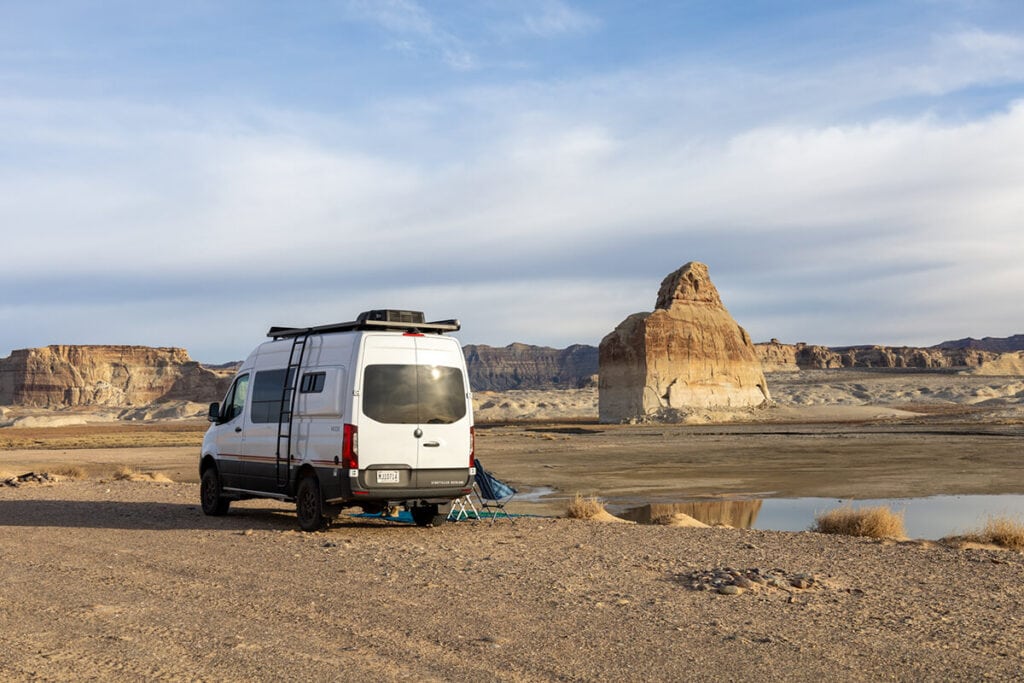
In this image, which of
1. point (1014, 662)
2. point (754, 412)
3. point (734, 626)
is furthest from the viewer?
point (754, 412)

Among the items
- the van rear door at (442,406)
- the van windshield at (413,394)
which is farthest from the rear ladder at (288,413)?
the van rear door at (442,406)

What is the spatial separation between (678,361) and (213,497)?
2754 inches

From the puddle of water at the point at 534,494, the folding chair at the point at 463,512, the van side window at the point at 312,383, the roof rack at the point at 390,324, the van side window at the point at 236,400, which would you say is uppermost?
the roof rack at the point at 390,324

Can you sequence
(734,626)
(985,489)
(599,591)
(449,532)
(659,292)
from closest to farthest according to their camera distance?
1. (734,626)
2. (599,591)
3. (449,532)
4. (985,489)
5. (659,292)

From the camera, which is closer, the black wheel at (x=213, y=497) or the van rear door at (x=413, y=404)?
the van rear door at (x=413, y=404)

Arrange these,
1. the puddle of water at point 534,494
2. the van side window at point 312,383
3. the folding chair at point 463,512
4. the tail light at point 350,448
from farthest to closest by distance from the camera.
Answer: the puddle of water at point 534,494 < the folding chair at point 463,512 < the van side window at point 312,383 < the tail light at point 350,448

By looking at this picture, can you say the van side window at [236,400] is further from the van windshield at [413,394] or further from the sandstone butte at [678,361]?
the sandstone butte at [678,361]

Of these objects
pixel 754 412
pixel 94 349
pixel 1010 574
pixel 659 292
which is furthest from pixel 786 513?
pixel 94 349

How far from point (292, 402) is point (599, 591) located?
653cm

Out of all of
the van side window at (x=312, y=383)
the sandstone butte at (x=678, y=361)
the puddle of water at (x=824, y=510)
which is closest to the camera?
the van side window at (x=312, y=383)

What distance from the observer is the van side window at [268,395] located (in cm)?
1430

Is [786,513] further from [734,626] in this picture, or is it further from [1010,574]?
[734,626]

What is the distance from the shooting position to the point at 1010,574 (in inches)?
381

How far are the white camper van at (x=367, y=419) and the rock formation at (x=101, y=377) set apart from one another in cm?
16642
